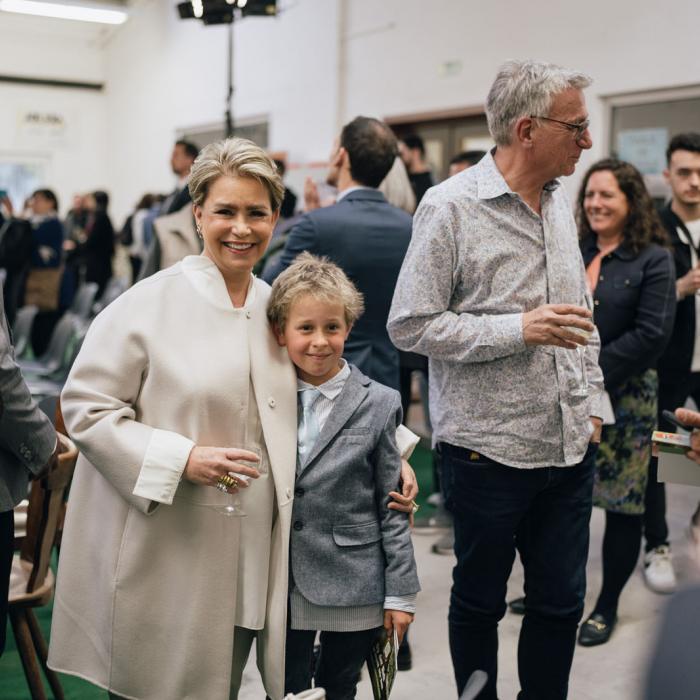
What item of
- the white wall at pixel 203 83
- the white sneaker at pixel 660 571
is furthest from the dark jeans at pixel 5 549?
the white wall at pixel 203 83

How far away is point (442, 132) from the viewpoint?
7.64 metres

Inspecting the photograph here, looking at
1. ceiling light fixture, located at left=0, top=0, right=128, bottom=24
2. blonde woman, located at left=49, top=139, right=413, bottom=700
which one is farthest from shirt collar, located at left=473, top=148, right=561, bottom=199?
ceiling light fixture, located at left=0, top=0, right=128, bottom=24

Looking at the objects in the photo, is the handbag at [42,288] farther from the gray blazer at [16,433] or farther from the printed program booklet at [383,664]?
the printed program booklet at [383,664]

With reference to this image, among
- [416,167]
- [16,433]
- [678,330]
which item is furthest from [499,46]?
[16,433]

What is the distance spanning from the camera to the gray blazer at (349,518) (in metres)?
1.73

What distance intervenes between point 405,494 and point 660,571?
2194 millimetres

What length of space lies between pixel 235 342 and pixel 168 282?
0.54 feet

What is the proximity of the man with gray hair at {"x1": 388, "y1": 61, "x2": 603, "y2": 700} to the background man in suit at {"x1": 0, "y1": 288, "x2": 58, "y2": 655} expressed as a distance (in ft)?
2.59

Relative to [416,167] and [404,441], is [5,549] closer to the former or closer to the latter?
[404,441]

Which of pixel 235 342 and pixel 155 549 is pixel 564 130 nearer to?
pixel 235 342

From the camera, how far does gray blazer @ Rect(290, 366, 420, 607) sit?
1730 mm

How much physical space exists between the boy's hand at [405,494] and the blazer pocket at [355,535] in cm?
6

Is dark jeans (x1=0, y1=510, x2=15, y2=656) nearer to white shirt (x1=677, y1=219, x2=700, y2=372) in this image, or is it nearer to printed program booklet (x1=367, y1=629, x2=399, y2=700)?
printed program booklet (x1=367, y1=629, x2=399, y2=700)

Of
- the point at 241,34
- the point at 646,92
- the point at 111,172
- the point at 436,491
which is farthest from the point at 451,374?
the point at 111,172
